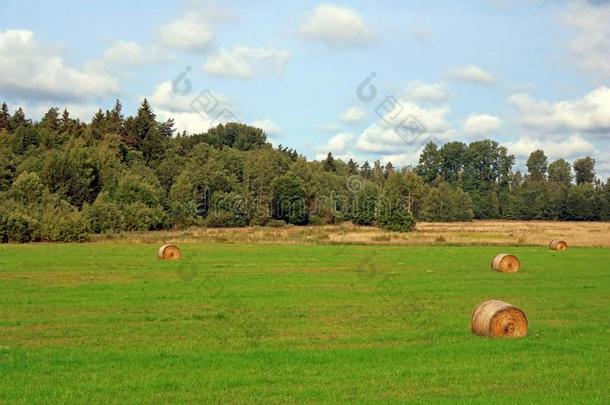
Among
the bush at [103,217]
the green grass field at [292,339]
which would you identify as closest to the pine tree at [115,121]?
the bush at [103,217]

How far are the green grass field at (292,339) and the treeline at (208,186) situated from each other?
44.7m

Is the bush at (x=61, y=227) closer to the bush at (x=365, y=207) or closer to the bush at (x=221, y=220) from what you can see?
the bush at (x=221, y=220)

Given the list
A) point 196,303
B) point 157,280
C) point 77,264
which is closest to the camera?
point 196,303

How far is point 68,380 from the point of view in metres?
12.0

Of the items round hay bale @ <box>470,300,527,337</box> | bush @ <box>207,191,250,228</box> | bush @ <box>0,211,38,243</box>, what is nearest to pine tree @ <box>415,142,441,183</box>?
bush @ <box>207,191,250,228</box>

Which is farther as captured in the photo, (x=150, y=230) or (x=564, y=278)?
(x=150, y=230)

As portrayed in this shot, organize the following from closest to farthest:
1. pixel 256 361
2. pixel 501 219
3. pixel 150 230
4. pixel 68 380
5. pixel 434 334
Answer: pixel 68 380, pixel 256 361, pixel 434 334, pixel 150 230, pixel 501 219

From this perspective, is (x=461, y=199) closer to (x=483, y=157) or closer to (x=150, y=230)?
(x=483, y=157)

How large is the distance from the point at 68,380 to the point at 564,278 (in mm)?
27424

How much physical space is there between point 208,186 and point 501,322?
362 feet

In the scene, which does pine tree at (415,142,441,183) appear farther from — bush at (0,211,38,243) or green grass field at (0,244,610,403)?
green grass field at (0,244,610,403)

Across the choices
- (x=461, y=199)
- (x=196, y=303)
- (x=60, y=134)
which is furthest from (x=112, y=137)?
(x=196, y=303)

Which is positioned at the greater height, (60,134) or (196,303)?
(60,134)

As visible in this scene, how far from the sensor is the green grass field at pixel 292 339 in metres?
11.6
